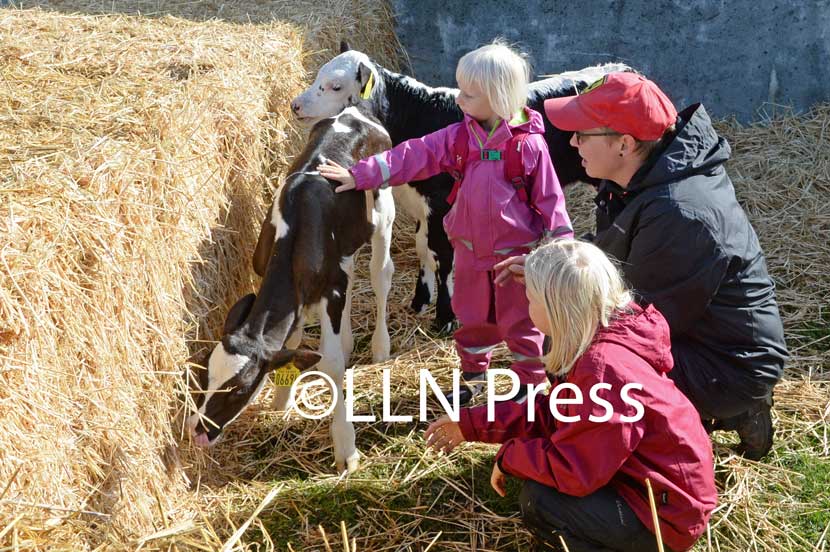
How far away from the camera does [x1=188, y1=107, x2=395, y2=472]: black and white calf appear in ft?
14.5

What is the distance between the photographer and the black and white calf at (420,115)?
639 cm

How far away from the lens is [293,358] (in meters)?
4.41

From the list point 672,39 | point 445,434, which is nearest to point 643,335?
point 445,434

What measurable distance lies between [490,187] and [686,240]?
1.16 meters

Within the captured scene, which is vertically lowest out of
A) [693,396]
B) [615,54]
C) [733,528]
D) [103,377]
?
[733,528]

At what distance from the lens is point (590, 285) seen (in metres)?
3.29

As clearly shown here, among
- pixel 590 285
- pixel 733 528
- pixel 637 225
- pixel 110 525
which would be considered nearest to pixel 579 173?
pixel 637 225

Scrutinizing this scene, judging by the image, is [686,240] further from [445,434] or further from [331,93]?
[331,93]

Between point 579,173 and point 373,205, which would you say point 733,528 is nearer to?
point 373,205

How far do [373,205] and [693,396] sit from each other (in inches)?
91.7

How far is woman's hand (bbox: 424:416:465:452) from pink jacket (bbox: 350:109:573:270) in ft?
4.51

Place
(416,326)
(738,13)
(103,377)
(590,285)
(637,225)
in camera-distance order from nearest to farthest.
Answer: (590,285) → (103,377) → (637,225) → (416,326) → (738,13)

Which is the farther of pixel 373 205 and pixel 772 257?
pixel 772 257

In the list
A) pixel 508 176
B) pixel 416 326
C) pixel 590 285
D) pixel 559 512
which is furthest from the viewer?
pixel 416 326
